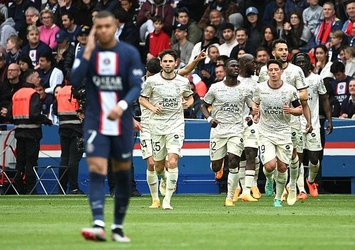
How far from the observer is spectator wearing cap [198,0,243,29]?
103 feet

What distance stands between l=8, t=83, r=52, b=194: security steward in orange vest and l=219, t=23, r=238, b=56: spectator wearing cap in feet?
15.5

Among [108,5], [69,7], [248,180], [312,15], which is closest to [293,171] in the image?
[248,180]

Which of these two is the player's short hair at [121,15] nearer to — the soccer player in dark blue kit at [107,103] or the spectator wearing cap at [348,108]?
the spectator wearing cap at [348,108]

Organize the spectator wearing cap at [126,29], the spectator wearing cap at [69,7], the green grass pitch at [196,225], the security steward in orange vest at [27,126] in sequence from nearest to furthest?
the green grass pitch at [196,225], the security steward in orange vest at [27,126], the spectator wearing cap at [126,29], the spectator wearing cap at [69,7]

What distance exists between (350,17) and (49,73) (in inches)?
311

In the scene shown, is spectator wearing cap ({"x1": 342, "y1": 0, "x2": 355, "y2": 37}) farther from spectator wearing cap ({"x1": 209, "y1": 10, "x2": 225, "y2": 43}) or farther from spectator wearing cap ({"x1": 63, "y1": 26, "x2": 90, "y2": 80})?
spectator wearing cap ({"x1": 63, "y1": 26, "x2": 90, "y2": 80})

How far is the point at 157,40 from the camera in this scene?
31.9 metres

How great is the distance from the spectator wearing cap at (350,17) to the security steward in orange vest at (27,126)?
735cm

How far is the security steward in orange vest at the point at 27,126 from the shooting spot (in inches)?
1126

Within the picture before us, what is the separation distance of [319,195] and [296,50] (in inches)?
142

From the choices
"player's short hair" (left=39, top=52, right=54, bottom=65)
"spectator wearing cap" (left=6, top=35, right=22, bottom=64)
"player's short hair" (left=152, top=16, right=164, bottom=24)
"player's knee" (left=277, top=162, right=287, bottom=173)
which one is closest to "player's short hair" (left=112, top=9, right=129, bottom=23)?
"player's short hair" (left=152, top=16, right=164, bottom=24)

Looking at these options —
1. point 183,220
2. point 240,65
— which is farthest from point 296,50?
point 183,220

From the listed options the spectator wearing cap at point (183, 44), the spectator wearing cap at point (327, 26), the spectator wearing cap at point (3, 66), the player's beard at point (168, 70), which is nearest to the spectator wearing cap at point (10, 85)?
the spectator wearing cap at point (3, 66)

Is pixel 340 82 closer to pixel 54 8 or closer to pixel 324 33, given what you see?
pixel 324 33
